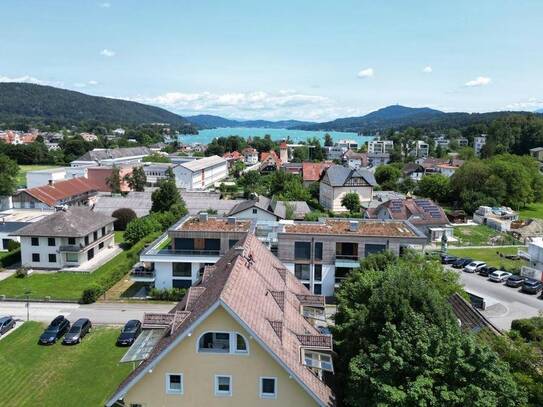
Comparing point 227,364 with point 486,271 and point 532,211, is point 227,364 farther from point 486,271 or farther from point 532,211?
point 532,211

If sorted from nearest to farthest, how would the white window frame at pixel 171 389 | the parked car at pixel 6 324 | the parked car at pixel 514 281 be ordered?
the white window frame at pixel 171 389 → the parked car at pixel 6 324 → the parked car at pixel 514 281

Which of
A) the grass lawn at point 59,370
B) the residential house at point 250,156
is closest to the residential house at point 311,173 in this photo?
the residential house at point 250,156

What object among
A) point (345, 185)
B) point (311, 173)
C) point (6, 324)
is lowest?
point (6, 324)

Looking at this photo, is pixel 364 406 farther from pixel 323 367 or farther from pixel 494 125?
pixel 494 125

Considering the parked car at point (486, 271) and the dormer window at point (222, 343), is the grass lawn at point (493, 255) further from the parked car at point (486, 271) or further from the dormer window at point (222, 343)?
the dormer window at point (222, 343)

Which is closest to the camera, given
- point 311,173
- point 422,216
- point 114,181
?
point 422,216

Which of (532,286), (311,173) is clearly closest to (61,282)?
(532,286)

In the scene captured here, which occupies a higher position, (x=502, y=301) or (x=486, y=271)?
(x=486, y=271)

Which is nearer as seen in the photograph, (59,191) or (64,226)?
(64,226)
